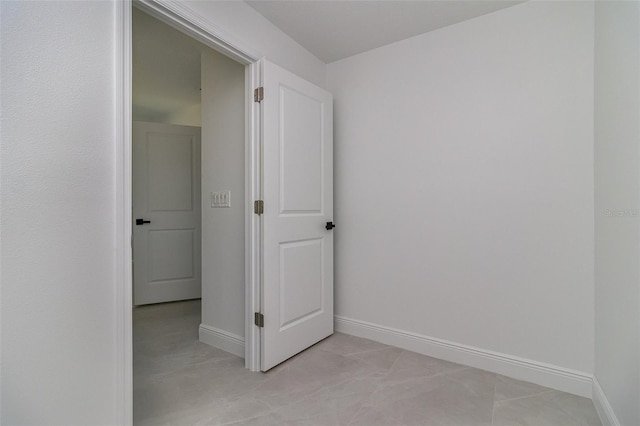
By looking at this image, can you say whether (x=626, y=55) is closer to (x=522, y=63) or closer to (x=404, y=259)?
(x=522, y=63)

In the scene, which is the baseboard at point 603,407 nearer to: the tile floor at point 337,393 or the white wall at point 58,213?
the tile floor at point 337,393

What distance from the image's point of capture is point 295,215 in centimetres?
228

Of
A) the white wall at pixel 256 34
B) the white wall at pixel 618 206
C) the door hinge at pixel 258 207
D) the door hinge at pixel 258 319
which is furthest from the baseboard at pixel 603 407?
the white wall at pixel 256 34

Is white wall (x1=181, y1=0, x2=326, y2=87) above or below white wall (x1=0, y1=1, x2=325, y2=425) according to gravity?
above

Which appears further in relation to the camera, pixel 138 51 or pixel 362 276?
pixel 138 51

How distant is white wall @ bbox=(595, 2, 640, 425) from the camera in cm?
125

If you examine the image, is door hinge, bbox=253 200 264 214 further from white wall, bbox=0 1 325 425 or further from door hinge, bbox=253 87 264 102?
white wall, bbox=0 1 325 425

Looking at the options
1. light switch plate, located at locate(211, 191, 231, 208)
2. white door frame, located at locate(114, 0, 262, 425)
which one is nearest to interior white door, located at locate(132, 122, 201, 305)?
light switch plate, located at locate(211, 191, 231, 208)

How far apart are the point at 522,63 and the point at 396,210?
1268 mm

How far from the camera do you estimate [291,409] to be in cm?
162

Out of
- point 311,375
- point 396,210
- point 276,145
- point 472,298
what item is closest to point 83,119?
point 276,145

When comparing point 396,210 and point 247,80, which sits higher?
point 247,80

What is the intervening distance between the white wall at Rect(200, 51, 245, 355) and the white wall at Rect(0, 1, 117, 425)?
3.35 ft

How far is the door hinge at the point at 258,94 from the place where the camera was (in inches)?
80.4
